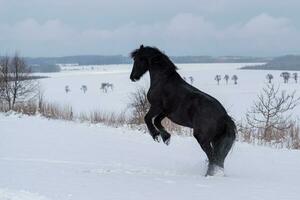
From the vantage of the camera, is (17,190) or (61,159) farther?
(61,159)

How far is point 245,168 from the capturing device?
806 cm

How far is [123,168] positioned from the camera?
23.5 feet

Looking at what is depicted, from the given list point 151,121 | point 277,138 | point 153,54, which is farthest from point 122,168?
point 277,138

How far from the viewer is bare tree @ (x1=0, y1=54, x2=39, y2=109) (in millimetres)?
31473

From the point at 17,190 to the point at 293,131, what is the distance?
994 cm

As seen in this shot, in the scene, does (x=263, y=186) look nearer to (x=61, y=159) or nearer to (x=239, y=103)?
(x=61, y=159)

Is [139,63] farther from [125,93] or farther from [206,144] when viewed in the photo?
[125,93]

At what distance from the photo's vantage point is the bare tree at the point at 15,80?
3147cm

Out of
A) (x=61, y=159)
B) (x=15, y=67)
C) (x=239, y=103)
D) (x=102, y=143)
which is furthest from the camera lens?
(x=239, y=103)

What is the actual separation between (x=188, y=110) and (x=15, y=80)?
30572 millimetres

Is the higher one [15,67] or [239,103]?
[15,67]

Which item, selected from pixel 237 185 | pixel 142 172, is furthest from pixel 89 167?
pixel 237 185

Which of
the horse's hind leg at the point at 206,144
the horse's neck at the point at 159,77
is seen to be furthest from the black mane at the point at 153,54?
the horse's hind leg at the point at 206,144

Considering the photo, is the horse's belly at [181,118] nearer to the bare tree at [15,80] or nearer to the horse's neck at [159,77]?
the horse's neck at [159,77]
